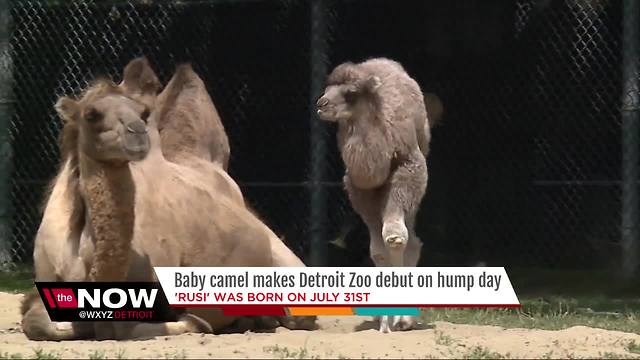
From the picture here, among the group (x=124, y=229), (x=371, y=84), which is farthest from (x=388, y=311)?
(x=124, y=229)

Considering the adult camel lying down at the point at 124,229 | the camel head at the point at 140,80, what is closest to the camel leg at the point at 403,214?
the adult camel lying down at the point at 124,229

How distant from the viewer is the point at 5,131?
10.3 m

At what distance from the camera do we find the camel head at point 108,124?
554 cm

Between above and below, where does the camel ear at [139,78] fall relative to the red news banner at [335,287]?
above

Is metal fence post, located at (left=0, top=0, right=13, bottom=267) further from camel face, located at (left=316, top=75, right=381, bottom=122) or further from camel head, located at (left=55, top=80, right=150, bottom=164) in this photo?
camel face, located at (left=316, top=75, right=381, bottom=122)

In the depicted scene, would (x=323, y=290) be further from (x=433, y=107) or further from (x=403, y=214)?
(x=433, y=107)

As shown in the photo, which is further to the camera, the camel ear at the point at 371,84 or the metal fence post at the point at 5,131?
the metal fence post at the point at 5,131

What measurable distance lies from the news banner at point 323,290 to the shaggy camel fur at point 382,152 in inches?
5.0

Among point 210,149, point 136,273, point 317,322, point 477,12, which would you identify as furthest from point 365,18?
point 136,273

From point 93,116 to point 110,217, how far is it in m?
0.51

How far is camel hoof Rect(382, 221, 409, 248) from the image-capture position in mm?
6230

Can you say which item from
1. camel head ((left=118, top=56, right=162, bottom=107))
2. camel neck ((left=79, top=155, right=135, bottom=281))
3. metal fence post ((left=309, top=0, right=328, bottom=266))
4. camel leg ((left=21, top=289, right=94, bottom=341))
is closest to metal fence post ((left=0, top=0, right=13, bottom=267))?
metal fence post ((left=309, top=0, right=328, bottom=266))

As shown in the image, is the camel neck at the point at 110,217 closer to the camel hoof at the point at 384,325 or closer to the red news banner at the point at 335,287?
the red news banner at the point at 335,287

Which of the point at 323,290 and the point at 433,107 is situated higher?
the point at 433,107
